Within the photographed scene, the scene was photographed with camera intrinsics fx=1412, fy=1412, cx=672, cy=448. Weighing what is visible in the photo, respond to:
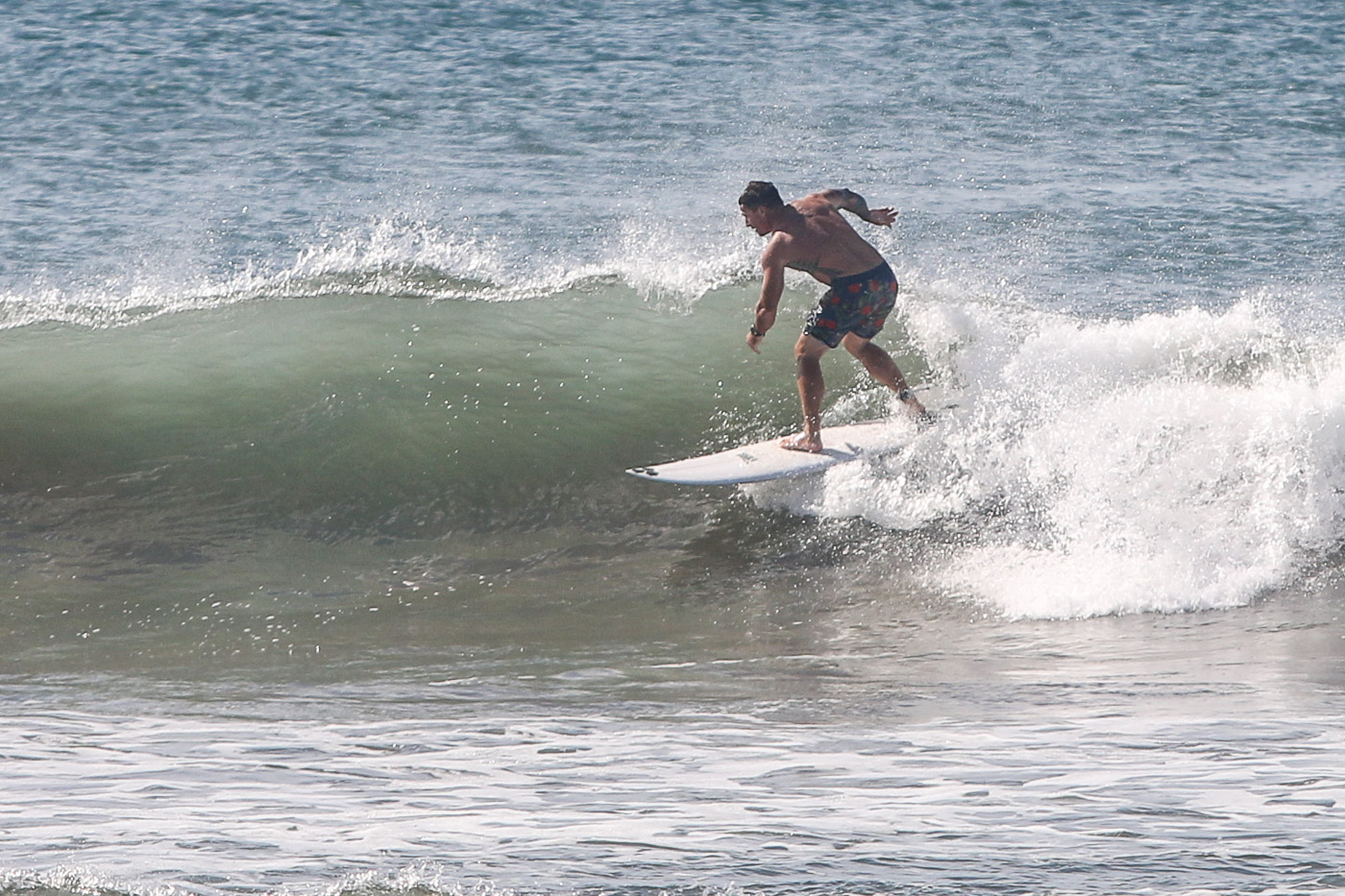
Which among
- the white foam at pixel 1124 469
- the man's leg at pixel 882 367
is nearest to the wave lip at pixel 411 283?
the white foam at pixel 1124 469

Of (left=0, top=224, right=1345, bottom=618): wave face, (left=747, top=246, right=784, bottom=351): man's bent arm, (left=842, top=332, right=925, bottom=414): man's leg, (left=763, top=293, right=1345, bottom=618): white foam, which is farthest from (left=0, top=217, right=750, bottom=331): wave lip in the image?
(left=747, top=246, right=784, bottom=351): man's bent arm

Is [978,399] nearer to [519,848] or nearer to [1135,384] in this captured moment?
[1135,384]

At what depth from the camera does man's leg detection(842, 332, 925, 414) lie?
721 centimetres

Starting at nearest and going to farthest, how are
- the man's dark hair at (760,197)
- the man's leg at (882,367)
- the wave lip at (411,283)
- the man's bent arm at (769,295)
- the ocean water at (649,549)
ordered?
the ocean water at (649,549) < the man's dark hair at (760,197) < the man's bent arm at (769,295) < the man's leg at (882,367) < the wave lip at (411,283)

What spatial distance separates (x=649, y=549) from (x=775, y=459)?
0.79m

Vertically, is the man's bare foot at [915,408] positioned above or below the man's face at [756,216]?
below

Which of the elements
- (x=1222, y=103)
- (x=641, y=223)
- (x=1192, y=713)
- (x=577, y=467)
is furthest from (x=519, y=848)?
(x=1222, y=103)

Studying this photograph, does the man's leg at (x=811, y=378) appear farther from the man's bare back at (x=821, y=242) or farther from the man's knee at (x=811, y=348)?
the man's bare back at (x=821, y=242)

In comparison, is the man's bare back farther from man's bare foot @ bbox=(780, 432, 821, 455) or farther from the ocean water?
the ocean water

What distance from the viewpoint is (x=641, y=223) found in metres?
13.9

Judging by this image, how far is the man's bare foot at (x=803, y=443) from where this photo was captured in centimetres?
715

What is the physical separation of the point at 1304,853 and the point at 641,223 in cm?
1114

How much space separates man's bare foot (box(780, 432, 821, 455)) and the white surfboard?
0.02 meters

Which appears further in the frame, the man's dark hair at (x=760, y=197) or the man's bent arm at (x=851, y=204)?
the man's bent arm at (x=851, y=204)
